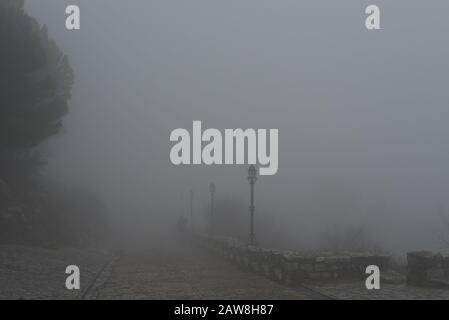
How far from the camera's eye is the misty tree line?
23.0m

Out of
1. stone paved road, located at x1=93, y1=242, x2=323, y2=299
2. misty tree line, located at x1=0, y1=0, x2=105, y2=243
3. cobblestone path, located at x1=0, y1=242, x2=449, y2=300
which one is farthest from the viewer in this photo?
misty tree line, located at x1=0, y1=0, x2=105, y2=243

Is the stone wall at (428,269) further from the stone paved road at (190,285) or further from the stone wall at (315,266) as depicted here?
the stone paved road at (190,285)

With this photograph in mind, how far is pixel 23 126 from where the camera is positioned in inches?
928

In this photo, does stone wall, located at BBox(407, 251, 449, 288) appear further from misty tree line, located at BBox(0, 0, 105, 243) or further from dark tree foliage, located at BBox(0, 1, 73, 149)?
dark tree foliage, located at BBox(0, 1, 73, 149)

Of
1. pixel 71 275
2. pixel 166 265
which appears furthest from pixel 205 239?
pixel 71 275

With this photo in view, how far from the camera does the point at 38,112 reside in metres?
25.4

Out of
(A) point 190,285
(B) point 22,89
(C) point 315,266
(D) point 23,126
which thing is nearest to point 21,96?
(B) point 22,89

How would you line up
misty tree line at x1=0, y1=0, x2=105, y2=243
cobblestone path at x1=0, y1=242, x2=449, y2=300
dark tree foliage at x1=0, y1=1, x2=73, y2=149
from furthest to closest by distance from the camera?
dark tree foliage at x1=0, y1=1, x2=73, y2=149 < misty tree line at x1=0, y1=0, x2=105, y2=243 < cobblestone path at x1=0, y1=242, x2=449, y2=300

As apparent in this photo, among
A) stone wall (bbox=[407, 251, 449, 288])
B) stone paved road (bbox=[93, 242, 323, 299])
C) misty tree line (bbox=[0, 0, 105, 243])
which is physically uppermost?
Result: misty tree line (bbox=[0, 0, 105, 243])

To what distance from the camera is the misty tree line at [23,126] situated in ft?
75.5

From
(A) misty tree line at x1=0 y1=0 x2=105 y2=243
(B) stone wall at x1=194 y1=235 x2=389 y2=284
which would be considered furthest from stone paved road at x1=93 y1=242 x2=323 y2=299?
(A) misty tree line at x1=0 y1=0 x2=105 y2=243

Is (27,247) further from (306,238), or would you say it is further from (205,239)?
(306,238)

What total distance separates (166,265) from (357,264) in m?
7.98
